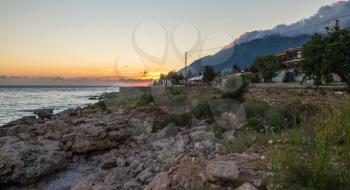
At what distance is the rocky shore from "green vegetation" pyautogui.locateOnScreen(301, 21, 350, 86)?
484 inches

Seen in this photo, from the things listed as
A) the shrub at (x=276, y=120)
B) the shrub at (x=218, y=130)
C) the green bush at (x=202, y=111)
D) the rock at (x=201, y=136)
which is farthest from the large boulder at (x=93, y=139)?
the shrub at (x=276, y=120)

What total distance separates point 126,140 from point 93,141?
1.59 metres

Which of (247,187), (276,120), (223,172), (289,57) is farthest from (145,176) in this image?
(289,57)

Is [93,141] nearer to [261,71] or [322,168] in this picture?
[322,168]

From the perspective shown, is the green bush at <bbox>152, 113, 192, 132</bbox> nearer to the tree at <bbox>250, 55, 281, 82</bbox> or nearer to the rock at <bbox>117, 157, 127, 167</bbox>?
the rock at <bbox>117, 157, 127, 167</bbox>

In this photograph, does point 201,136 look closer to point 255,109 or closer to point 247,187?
point 255,109

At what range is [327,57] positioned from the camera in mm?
23141

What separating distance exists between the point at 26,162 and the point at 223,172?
26.1ft

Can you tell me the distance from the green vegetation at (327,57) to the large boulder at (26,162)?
19.2 meters

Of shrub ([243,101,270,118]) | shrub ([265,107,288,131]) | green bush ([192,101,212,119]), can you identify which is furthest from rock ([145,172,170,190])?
green bush ([192,101,212,119])

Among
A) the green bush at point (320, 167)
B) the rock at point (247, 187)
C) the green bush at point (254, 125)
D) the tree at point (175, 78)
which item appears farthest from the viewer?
the tree at point (175, 78)

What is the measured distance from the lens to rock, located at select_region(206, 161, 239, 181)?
541cm

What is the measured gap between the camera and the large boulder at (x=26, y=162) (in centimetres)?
1037

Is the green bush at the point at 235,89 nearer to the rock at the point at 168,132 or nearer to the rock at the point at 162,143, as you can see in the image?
the rock at the point at 168,132
